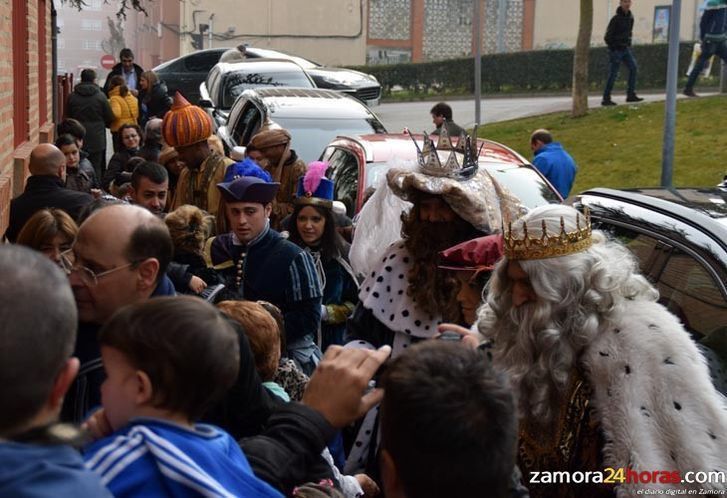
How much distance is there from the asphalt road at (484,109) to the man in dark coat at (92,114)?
9.71 meters

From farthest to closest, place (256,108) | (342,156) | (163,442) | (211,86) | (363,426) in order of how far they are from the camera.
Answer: (211,86), (256,108), (342,156), (363,426), (163,442)

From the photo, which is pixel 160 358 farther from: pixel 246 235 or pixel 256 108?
pixel 256 108

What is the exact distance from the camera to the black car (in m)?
4.66

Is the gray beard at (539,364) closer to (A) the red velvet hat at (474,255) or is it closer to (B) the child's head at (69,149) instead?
(A) the red velvet hat at (474,255)

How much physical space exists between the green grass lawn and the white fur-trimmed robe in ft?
41.8

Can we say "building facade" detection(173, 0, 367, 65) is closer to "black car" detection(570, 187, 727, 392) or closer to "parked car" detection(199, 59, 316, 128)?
"parked car" detection(199, 59, 316, 128)

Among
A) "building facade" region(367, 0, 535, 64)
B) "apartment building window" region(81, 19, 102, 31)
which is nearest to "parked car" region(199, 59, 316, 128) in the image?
"building facade" region(367, 0, 535, 64)

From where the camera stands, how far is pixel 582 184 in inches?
672

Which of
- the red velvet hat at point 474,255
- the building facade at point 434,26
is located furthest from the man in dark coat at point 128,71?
the building facade at point 434,26

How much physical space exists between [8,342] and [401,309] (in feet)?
9.30

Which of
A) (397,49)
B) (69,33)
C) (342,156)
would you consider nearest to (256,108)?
(342,156)

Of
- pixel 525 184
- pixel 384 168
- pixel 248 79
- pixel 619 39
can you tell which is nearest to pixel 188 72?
pixel 248 79

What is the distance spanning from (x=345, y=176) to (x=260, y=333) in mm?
5865

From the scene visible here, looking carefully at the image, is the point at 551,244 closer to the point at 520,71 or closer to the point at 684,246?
the point at 684,246
